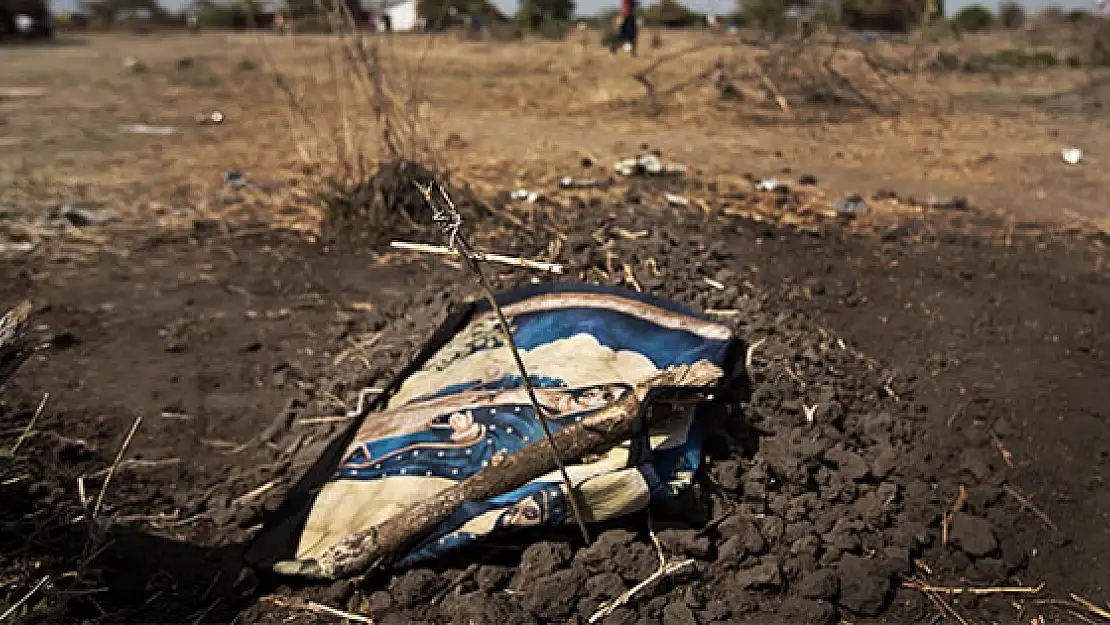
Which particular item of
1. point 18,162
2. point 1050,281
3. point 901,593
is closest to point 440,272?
point 901,593

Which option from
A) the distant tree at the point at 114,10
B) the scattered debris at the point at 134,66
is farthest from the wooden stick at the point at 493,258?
the distant tree at the point at 114,10

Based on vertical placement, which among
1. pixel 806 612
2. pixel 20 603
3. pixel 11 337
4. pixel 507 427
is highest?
pixel 11 337

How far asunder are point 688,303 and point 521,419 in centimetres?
100

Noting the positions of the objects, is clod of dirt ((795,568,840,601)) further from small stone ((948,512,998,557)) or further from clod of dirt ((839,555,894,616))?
small stone ((948,512,998,557))

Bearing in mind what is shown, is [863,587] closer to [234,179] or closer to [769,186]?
[769,186]

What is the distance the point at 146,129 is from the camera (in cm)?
898

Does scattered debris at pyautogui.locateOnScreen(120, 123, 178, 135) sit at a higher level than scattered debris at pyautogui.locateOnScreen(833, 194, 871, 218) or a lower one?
lower

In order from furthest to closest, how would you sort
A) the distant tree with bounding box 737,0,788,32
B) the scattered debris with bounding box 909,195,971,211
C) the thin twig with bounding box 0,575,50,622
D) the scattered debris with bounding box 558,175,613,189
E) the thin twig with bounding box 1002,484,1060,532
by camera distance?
the distant tree with bounding box 737,0,788,32, the scattered debris with bounding box 558,175,613,189, the scattered debris with bounding box 909,195,971,211, the thin twig with bounding box 1002,484,1060,532, the thin twig with bounding box 0,575,50,622

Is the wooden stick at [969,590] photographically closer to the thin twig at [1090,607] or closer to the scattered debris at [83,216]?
the thin twig at [1090,607]

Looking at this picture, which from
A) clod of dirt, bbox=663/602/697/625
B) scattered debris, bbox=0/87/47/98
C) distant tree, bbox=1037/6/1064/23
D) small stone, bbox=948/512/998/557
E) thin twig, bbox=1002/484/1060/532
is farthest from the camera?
distant tree, bbox=1037/6/1064/23

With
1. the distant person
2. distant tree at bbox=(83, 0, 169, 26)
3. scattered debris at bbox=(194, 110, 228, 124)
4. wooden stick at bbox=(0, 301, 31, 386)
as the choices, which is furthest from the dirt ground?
distant tree at bbox=(83, 0, 169, 26)

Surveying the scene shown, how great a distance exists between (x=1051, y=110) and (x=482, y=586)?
982 centimetres

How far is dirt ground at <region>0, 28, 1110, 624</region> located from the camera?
2.14m

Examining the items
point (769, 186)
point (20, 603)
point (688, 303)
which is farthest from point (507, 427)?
point (769, 186)
